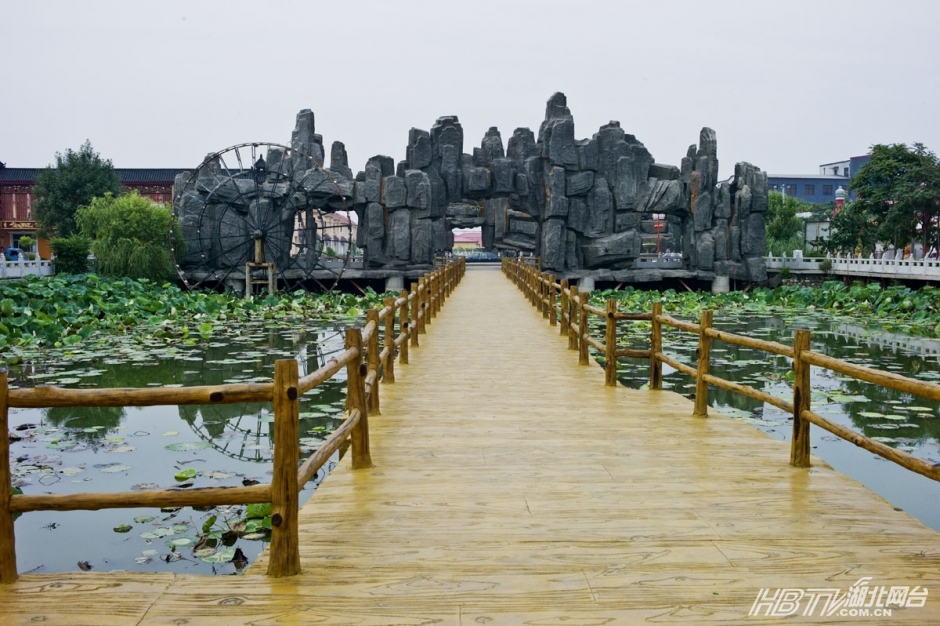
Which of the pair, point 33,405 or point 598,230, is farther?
point 598,230

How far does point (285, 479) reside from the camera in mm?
3197

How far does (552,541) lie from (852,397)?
687cm

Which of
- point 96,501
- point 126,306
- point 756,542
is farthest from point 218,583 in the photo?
point 126,306

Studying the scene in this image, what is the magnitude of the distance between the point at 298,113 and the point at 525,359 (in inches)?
892

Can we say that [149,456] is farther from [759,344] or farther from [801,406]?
[801,406]

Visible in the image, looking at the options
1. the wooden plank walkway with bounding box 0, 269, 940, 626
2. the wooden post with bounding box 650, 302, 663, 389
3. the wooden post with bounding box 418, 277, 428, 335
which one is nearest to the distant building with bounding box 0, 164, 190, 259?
the wooden post with bounding box 418, 277, 428, 335

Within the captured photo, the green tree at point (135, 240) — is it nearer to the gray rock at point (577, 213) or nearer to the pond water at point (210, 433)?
the pond water at point (210, 433)

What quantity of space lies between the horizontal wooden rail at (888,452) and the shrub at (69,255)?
25.4 metres

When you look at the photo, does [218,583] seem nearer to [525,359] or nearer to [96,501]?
[96,501]

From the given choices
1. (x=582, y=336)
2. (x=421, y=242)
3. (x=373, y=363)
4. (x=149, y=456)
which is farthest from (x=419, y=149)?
(x=373, y=363)

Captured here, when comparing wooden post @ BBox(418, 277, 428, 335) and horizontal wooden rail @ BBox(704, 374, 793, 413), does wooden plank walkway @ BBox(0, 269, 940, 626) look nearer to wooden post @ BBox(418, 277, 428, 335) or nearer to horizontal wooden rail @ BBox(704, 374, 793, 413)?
horizontal wooden rail @ BBox(704, 374, 793, 413)

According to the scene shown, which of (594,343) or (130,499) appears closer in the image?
(130,499)

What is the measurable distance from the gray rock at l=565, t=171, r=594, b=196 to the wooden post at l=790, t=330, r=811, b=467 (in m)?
26.2

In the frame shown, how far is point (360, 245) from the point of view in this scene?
30094mm
